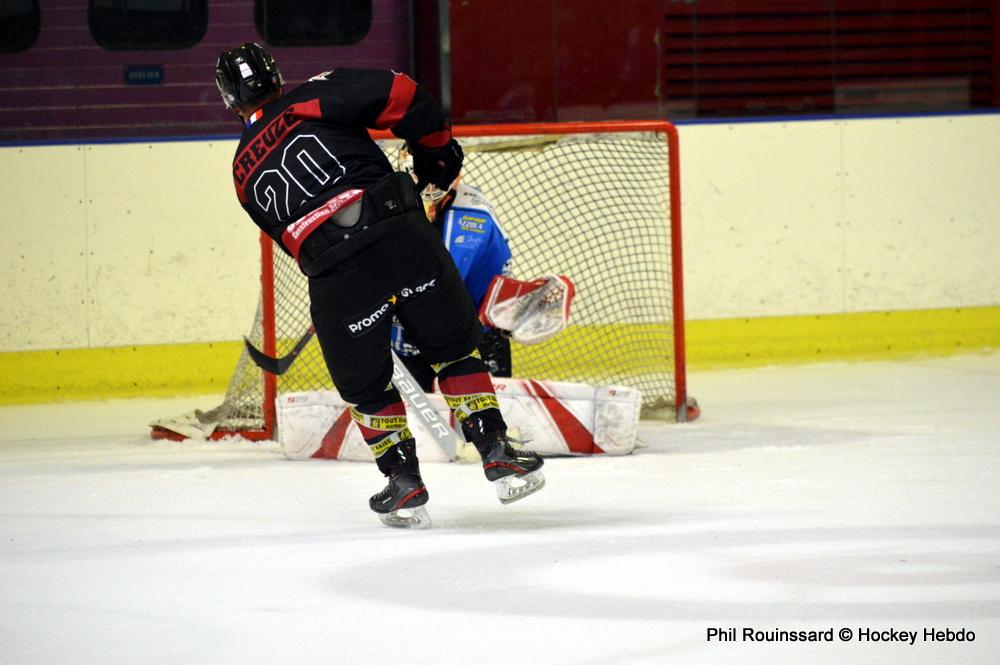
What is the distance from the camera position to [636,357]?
539cm

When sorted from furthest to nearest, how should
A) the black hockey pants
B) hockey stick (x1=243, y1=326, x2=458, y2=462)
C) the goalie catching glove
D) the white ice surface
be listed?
the goalie catching glove
hockey stick (x1=243, y1=326, x2=458, y2=462)
the black hockey pants
the white ice surface

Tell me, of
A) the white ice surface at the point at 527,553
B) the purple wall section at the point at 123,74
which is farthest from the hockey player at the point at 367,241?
the purple wall section at the point at 123,74

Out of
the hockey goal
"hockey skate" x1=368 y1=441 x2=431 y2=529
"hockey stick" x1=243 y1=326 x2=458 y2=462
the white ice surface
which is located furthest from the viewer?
the hockey goal

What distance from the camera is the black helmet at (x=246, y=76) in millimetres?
2969

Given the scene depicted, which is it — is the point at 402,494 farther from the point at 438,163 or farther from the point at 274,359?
the point at 274,359

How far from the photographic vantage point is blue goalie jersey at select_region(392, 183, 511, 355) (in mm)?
4031

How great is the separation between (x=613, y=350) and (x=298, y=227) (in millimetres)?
2663

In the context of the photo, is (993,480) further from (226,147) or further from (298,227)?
(226,147)

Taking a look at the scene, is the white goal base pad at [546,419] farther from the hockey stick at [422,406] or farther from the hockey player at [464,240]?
the hockey player at [464,240]

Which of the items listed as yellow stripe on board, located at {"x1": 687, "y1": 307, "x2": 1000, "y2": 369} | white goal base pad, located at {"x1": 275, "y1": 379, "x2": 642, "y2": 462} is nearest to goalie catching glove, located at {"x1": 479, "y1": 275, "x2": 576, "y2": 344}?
white goal base pad, located at {"x1": 275, "y1": 379, "x2": 642, "y2": 462}

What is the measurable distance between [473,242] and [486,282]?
0.49ft

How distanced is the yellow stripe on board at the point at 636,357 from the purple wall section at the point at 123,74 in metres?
0.94

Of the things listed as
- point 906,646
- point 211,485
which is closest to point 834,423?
point 211,485

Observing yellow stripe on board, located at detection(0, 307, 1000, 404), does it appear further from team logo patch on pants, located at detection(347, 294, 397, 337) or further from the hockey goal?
team logo patch on pants, located at detection(347, 294, 397, 337)
